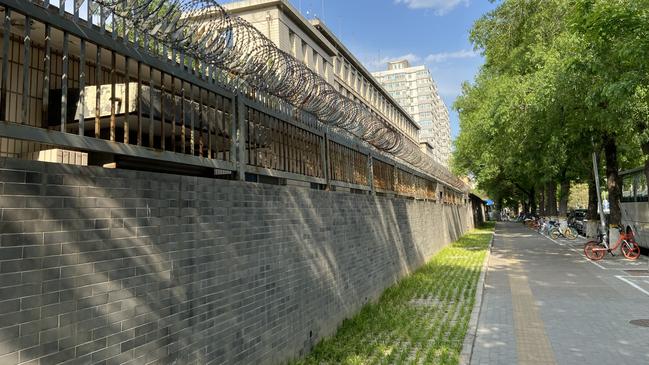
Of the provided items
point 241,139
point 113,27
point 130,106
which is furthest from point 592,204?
point 113,27

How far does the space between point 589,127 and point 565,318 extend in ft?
37.4

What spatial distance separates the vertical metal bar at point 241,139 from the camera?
5008mm

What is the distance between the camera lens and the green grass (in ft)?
18.9

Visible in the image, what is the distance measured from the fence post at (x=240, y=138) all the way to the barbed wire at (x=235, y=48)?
1.23 feet

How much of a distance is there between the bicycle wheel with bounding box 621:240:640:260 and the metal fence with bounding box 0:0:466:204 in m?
12.6

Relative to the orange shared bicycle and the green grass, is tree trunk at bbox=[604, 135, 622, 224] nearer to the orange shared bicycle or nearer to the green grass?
the orange shared bicycle

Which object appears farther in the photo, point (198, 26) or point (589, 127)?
point (589, 127)

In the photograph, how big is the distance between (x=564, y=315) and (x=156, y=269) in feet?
23.7

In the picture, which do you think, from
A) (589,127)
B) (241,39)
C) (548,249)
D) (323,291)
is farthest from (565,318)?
(548,249)

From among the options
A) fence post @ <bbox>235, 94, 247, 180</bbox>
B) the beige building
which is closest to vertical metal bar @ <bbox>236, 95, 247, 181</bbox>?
fence post @ <bbox>235, 94, 247, 180</bbox>

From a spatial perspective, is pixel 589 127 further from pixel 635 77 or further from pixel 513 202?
pixel 513 202

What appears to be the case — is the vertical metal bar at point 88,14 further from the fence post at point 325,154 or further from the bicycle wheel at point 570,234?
the bicycle wheel at point 570,234

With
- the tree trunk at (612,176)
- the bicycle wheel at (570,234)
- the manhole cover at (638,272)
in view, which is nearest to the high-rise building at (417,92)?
the bicycle wheel at (570,234)

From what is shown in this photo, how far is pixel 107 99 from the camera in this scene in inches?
154
